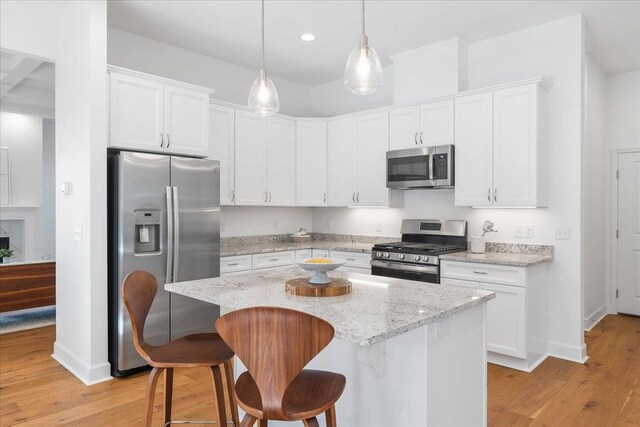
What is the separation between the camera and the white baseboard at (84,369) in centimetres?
321

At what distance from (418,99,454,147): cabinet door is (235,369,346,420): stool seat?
296 centimetres

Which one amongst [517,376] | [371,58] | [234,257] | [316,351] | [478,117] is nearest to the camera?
[316,351]

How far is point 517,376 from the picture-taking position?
133 inches

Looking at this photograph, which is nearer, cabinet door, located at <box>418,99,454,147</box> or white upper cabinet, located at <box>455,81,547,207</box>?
white upper cabinet, located at <box>455,81,547,207</box>

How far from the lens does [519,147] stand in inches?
145

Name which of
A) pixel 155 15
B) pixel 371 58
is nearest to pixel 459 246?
pixel 371 58

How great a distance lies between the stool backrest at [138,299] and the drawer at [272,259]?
216 cm

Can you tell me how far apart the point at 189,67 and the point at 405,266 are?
3.07 m

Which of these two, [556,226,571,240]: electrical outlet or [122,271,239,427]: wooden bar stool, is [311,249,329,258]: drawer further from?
[122,271,239,427]: wooden bar stool

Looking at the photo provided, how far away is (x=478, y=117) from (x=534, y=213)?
3.34 feet

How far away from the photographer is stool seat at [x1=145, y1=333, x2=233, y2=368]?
75.8 inches

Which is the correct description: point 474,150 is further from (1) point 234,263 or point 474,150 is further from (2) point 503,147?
(1) point 234,263

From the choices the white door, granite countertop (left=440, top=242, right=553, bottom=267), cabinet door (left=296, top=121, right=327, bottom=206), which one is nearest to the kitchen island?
granite countertop (left=440, top=242, right=553, bottom=267)

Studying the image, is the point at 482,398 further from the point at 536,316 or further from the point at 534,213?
the point at 534,213
